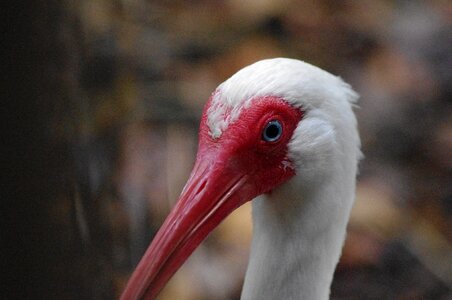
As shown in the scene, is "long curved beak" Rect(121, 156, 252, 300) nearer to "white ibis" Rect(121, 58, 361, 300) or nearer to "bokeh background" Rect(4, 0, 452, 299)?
"white ibis" Rect(121, 58, 361, 300)

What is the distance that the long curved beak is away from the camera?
51.4 inches

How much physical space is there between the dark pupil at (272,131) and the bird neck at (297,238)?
10 centimetres

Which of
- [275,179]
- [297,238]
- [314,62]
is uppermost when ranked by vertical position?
[275,179]

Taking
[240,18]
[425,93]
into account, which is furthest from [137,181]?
[425,93]

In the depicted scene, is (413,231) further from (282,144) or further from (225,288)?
(282,144)

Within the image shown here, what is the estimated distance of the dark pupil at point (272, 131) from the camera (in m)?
1.33

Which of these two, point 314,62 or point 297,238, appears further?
point 314,62

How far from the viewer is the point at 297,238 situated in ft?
4.71

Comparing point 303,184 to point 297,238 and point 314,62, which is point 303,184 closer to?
point 297,238

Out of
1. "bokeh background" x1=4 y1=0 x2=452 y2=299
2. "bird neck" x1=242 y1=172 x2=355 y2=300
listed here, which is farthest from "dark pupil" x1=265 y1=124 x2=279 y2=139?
"bokeh background" x1=4 y1=0 x2=452 y2=299

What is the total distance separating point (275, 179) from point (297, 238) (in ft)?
0.41

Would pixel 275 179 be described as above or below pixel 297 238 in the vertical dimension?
above

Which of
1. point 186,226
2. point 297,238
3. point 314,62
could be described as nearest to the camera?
point 186,226

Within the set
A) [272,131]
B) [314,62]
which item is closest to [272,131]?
[272,131]
